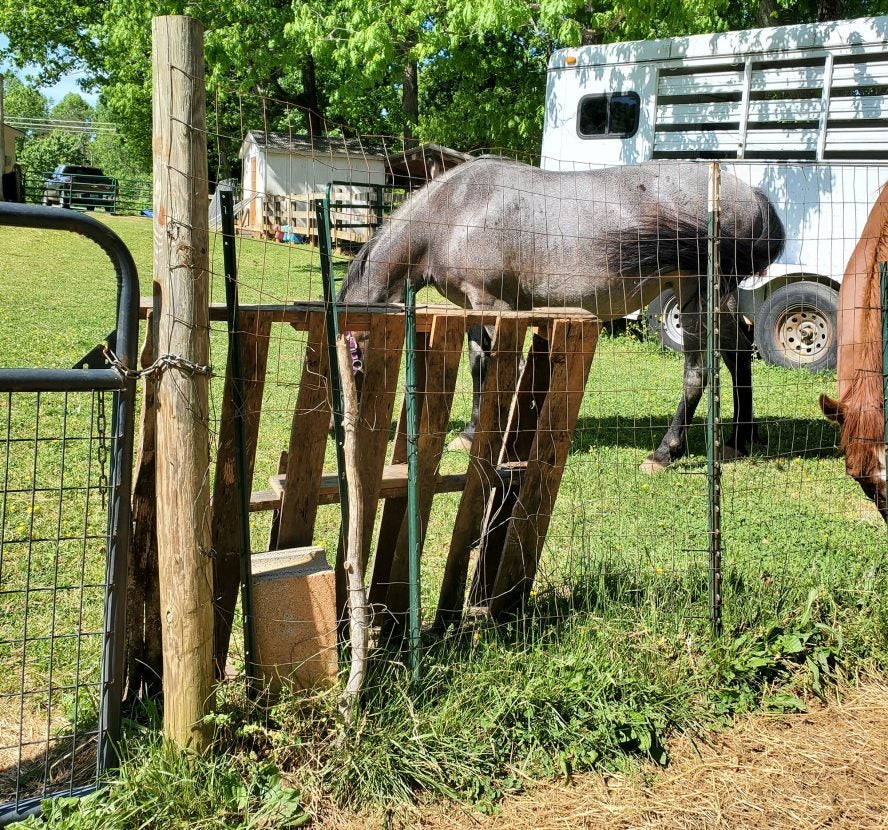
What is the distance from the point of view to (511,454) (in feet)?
13.1

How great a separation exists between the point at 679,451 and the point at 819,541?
2.01 metres

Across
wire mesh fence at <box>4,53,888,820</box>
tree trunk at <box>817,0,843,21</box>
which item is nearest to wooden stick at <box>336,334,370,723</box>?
wire mesh fence at <box>4,53,888,820</box>

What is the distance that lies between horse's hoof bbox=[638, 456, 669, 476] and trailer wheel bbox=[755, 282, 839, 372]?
12.6ft

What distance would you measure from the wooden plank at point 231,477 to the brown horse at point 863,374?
2818 millimetres

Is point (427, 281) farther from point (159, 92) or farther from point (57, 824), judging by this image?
point (57, 824)

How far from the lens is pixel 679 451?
7.11 meters

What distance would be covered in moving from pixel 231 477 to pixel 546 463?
4.34 feet

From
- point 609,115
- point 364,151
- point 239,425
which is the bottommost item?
point 239,425

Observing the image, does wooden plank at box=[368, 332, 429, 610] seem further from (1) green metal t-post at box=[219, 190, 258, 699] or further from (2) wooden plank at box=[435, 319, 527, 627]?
(1) green metal t-post at box=[219, 190, 258, 699]

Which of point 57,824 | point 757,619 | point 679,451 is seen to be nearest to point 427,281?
point 679,451

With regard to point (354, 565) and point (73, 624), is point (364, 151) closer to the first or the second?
point (354, 565)

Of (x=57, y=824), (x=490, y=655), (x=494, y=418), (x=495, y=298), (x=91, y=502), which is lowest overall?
(x=57, y=824)

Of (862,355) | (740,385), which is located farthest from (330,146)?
(740,385)

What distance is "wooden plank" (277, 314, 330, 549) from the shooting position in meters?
3.25
